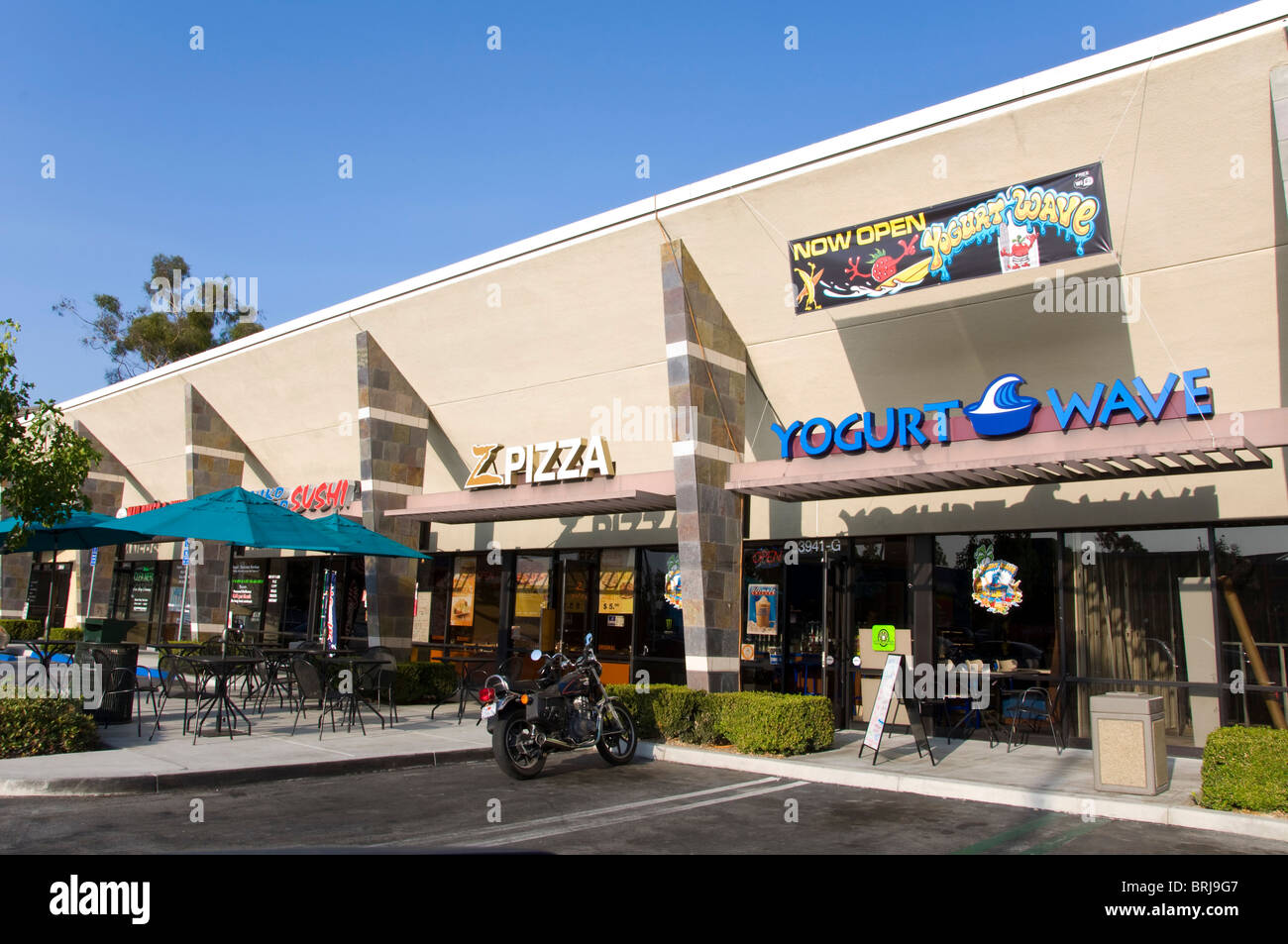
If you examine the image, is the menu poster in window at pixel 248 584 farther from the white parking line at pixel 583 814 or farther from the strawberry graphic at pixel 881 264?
the strawberry graphic at pixel 881 264

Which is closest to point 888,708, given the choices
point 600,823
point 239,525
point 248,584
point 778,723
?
point 778,723

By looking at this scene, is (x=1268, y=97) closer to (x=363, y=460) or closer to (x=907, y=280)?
(x=907, y=280)

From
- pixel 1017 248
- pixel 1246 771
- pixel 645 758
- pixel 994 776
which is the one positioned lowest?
pixel 645 758

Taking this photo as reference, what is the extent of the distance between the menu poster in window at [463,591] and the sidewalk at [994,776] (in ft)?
29.3

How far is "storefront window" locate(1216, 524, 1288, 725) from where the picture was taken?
11469 millimetres

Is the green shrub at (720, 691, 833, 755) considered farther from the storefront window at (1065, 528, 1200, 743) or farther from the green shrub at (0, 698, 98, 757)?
the green shrub at (0, 698, 98, 757)

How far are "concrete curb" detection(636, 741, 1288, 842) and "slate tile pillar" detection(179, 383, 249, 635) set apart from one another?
1580 cm

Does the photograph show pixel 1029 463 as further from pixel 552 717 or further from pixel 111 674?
pixel 111 674

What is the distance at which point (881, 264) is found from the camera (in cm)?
1159

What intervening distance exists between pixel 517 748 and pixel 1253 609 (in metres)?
9.27

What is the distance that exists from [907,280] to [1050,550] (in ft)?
15.3

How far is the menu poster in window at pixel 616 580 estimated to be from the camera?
17516 mm

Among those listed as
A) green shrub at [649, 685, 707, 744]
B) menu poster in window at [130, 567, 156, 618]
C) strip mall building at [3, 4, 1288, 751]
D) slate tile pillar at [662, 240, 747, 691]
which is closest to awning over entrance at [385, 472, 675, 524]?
strip mall building at [3, 4, 1288, 751]
